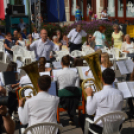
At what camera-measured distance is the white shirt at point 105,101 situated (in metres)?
3.67

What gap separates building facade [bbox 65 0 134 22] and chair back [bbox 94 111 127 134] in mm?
19291

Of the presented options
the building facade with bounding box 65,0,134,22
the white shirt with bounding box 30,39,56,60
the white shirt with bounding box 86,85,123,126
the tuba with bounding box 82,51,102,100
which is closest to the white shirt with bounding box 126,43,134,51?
the white shirt with bounding box 30,39,56,60

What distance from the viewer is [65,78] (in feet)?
17.4

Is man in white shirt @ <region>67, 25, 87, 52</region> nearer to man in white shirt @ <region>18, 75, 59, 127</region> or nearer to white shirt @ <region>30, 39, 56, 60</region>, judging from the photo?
white shirt @ <region>30, 39, 56, 60</region>

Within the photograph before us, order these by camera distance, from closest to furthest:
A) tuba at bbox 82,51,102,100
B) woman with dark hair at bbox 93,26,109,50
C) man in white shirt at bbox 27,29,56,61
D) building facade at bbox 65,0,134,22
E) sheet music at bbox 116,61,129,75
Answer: tuba at bbox 82,51,102,100 < sheet music at bbox 116,61,129,75 < man in white shirt at bbox 27,29,56,61 < woman with dark hair at bbox 93,26,109,50 < building facade at bbox 65,0,134,22

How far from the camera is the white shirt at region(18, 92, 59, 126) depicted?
341cm

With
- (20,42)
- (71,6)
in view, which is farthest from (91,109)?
(71,6)

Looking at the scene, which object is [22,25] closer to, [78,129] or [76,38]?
[76,38]

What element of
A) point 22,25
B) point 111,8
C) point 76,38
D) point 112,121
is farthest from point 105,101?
point 111,8

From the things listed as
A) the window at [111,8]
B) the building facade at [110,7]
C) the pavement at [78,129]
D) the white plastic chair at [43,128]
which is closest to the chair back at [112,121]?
the white plastic chair at [43,128]

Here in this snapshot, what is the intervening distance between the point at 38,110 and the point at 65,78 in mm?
1916

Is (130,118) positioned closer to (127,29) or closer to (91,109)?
(91,109)

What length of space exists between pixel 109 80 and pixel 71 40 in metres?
7.29

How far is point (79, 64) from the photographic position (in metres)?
6.72
